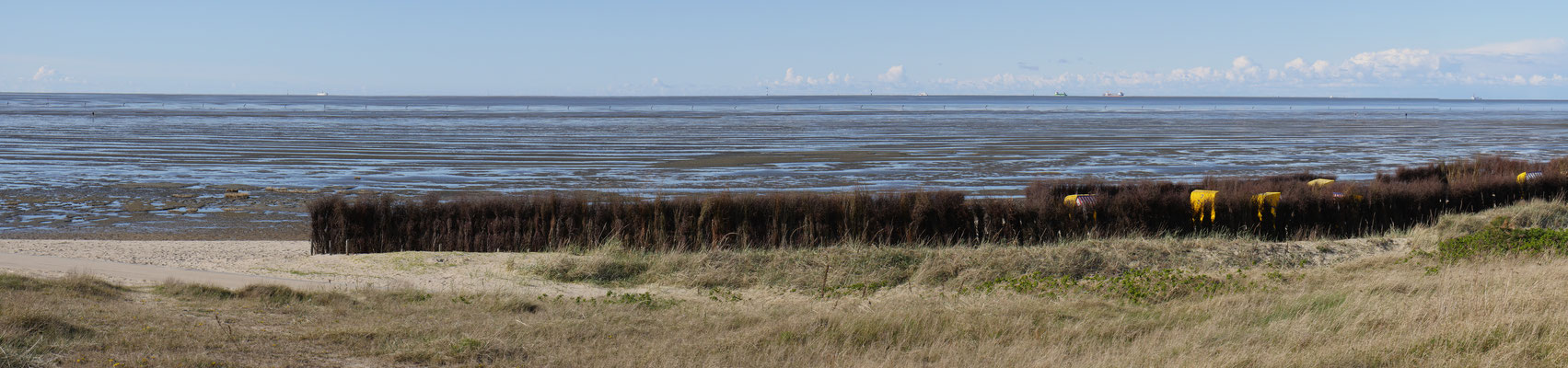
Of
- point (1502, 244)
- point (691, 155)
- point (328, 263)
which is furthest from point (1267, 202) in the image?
point (691, 155)

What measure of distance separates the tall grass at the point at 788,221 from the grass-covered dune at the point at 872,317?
2178 millimetres

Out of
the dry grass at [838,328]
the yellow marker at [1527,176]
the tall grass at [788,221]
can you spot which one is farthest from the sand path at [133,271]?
the yellow marker at [1527,176]

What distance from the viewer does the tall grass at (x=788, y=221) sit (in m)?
16.7

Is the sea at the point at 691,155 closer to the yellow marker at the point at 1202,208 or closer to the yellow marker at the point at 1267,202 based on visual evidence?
the yellow marker at the point at 1202,208

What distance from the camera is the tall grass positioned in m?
16.7

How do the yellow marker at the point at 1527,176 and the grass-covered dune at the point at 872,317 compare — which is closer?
the grass-covered dune at the point at 872,317

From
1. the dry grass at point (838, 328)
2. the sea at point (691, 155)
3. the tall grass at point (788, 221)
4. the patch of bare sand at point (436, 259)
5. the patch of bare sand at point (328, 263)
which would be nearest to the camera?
the dry grass at point (838, 328)

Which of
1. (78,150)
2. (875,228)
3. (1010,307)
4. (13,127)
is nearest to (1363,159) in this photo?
(875,228)

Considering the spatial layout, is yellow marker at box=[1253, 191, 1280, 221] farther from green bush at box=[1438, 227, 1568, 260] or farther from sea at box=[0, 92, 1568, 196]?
sea at box=[0, 92, 1568, 196]

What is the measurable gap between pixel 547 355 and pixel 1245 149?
3931cm

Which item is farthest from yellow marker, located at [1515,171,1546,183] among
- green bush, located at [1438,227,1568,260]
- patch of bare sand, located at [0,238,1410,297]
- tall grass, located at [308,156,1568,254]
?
green bush, located at [1438,227,1568,260]

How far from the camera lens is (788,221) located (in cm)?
1688

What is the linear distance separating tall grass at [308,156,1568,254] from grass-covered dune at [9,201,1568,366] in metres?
2.18

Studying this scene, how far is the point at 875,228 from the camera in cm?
1694
